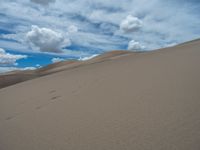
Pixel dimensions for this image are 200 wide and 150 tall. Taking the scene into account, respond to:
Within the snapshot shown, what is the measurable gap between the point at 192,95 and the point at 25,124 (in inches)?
86.4

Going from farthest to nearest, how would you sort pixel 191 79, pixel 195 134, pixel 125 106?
pixel 191 79 → pixel 125 106 → pixel 195 134

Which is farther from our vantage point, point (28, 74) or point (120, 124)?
point (28, 74)

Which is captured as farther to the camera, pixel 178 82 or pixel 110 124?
pixel 178 82

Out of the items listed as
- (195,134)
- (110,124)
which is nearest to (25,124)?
(110,124)

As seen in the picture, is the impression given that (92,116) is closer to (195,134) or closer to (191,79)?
(195,134)

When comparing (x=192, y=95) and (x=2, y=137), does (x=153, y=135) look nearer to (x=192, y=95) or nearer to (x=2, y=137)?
(x=192, y=95)

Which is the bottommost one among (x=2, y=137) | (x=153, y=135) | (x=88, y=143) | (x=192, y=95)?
(x=2, y=137)

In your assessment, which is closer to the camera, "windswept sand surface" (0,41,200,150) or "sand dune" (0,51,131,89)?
"windswept sand surface" (0,41,200,150)

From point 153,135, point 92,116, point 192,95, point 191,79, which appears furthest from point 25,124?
point 191,79

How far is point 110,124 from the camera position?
208 centimetres

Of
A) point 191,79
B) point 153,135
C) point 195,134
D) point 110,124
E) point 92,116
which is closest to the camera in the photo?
point 195,134

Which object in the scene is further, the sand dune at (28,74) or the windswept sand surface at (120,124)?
the sand dune at (28,74)

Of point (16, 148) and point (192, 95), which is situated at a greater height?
point (192, 95)

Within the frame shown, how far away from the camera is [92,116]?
2.44 m
